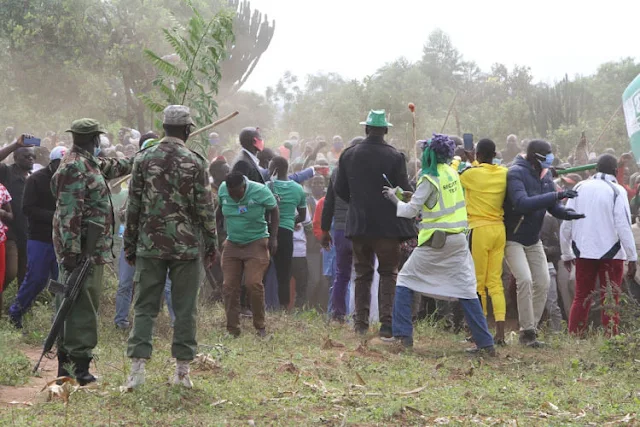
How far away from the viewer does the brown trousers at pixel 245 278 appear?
962cm

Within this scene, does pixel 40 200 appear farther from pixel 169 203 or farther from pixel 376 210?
pixel 376 210

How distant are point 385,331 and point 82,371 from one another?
328 centimetres

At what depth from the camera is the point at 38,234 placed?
31.3 ft

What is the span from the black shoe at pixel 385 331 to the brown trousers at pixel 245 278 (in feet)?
3.88

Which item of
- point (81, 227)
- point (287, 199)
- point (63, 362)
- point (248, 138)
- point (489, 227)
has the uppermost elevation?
point (248, 138)

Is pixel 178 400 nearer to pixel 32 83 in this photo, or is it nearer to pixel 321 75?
pixel 32 83

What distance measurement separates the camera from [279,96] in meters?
73.5

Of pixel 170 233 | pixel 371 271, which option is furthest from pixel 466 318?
pixel 170 233

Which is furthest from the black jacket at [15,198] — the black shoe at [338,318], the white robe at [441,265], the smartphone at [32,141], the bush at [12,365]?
the white robe at [441,265]

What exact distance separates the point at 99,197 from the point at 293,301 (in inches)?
231

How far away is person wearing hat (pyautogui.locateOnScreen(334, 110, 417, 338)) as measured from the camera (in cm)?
941

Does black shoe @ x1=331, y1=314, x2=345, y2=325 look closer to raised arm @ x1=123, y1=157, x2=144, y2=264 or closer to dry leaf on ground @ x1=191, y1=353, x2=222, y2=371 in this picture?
dry leaf on ground @ x1=191, y1=353, x2=222, y2=371

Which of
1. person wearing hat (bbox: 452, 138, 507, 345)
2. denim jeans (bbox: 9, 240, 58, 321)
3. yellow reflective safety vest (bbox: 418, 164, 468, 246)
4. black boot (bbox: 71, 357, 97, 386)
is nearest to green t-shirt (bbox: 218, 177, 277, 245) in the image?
yellow reflective safety vest (bbox: 418, 164, 468, 246)

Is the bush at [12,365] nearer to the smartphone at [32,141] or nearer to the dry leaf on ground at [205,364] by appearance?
the dry leaf on ground at [205,364]
